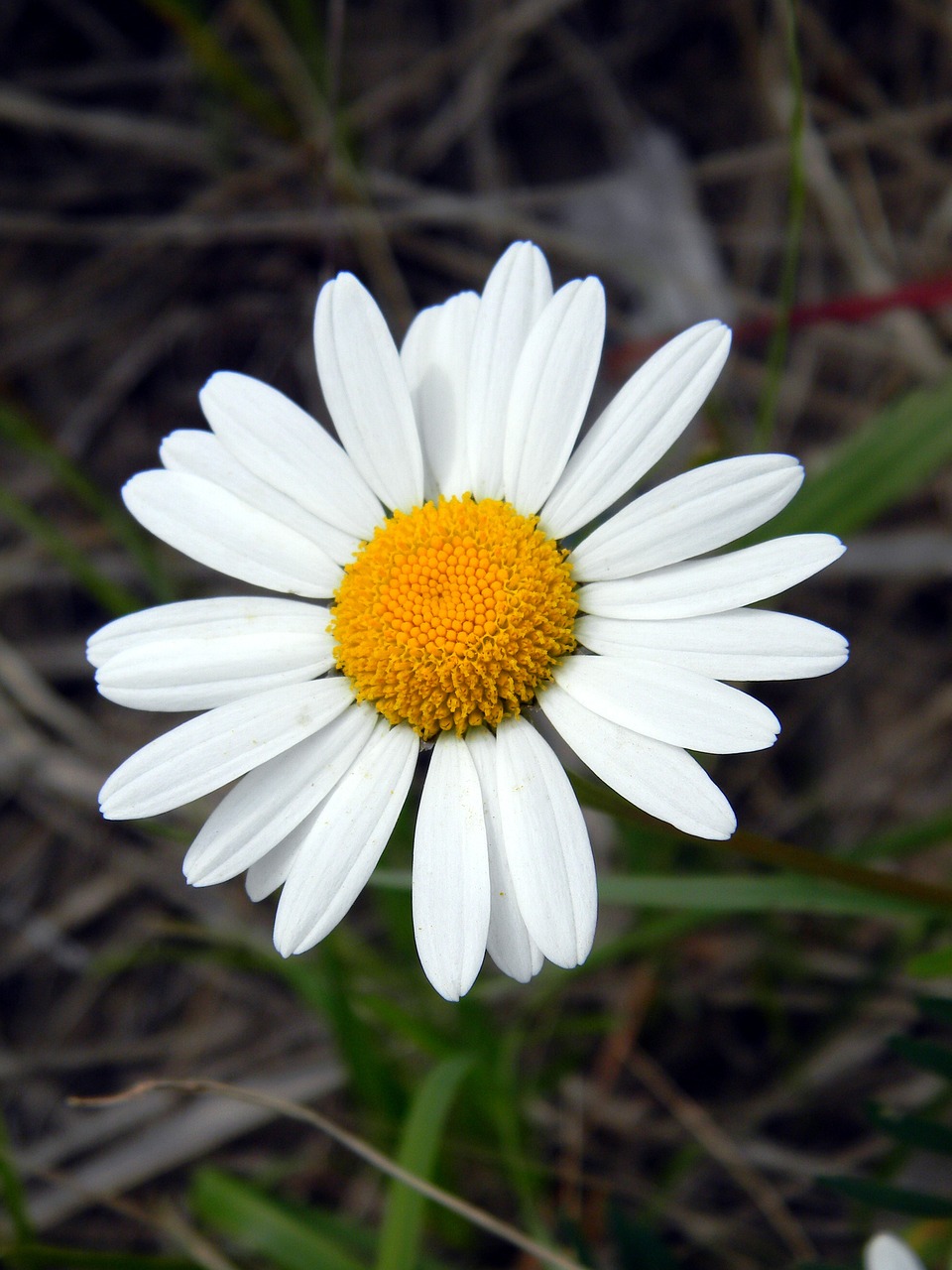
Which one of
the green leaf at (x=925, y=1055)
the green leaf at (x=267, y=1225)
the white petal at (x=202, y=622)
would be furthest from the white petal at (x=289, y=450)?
the green leaf at (x=267, y=1225)

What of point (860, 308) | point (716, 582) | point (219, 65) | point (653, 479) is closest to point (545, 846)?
point (716, 582)

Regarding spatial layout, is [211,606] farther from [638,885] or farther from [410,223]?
[410,223]

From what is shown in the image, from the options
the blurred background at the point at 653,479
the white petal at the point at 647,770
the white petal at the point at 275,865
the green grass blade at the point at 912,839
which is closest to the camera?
the white petal at the point at 647,770

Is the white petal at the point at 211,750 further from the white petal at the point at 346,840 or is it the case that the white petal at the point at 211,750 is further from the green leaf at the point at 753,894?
the green leaf at the point at 753,894

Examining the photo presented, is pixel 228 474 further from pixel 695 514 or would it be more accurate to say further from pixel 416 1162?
pixel 416 1162

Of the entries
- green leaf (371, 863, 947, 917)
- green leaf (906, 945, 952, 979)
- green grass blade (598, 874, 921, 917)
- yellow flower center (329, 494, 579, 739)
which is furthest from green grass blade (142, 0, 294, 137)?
green leaf (906, 945, 952, 979)

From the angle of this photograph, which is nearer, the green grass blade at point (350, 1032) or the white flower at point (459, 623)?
the white flower at point (459, 623)

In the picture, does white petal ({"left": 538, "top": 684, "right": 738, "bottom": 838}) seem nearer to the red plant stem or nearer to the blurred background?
the blurred background
